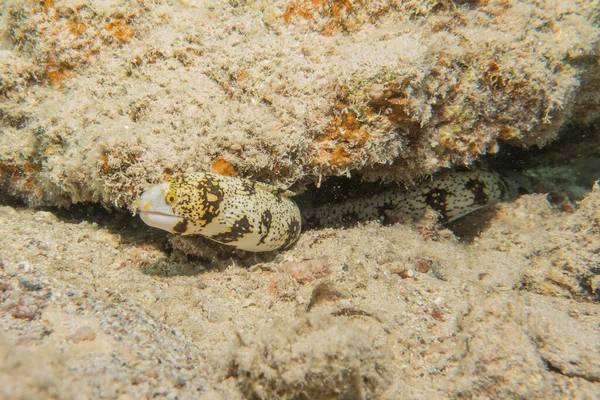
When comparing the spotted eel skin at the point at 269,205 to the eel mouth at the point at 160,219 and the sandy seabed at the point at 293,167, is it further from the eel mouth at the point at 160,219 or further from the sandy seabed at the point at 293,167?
the sandy seabed at the point at 293,167

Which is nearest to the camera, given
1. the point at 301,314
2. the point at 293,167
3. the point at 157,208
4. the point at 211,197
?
the point at 301,314

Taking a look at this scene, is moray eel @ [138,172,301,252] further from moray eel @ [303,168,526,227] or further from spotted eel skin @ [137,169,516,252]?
moray eel @ [303,168,526,227]

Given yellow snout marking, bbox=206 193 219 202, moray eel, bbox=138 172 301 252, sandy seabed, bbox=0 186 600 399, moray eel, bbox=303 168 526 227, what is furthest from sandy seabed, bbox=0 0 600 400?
moray eel, bbox=303 168 526 227

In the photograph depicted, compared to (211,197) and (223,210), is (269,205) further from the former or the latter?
(211,197)

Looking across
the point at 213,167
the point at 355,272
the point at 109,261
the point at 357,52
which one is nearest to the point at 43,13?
the point at 213,167

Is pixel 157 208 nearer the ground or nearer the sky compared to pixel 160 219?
nearer the sky

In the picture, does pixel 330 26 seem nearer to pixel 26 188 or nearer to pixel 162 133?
pixel 162 133

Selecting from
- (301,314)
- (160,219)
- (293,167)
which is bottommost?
(301,314)

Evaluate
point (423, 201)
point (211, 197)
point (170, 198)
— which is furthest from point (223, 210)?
point (423, 201)
